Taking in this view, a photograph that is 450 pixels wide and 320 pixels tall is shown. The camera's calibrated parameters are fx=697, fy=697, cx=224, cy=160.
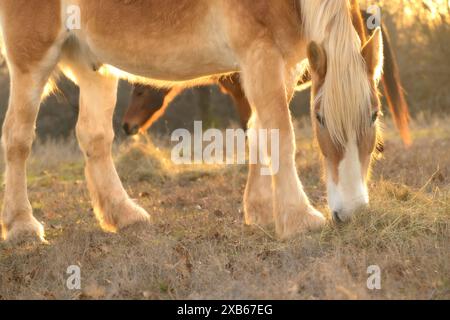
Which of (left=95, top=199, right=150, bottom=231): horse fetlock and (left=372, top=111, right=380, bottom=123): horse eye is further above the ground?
(left=372, top=111, right=380, bottom=123): horse eye

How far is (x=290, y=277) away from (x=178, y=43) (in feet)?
6.74

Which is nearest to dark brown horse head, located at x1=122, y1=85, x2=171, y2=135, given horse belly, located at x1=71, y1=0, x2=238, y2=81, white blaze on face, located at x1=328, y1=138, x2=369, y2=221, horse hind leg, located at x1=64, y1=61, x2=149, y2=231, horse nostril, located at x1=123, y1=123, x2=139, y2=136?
horse nostril, located at x1=123, y1=123, x2=139, y2=136

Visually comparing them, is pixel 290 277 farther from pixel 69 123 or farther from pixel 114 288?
pixel 69 123

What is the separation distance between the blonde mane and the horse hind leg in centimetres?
222

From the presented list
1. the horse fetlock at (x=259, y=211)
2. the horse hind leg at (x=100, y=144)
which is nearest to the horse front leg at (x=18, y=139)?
the horse hind leg at (x=100, y=144)

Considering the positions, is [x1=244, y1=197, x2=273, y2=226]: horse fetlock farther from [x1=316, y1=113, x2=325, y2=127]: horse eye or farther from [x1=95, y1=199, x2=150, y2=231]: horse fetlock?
[x1=316, y1=113, x2=325, y2=127]: horse eye

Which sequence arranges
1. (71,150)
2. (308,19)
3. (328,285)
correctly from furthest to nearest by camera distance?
(71,150)
(308,19)
(328,285)

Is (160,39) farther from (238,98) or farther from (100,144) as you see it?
(238,98)

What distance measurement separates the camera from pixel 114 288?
3836 mm

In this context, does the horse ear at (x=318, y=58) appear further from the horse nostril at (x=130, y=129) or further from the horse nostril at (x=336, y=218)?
the horse nostril at (x=130, y=129)

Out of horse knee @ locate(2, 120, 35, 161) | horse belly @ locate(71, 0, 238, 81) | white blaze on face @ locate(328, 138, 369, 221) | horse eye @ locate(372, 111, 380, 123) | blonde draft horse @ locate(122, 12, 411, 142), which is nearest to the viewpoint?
white blaze on face @ locate(328, 138, 369, 221)

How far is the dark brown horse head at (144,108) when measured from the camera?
10.2m

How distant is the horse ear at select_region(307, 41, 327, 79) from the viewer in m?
4.41

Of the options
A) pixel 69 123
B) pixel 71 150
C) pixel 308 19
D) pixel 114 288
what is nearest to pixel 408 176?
pixel 308 19
